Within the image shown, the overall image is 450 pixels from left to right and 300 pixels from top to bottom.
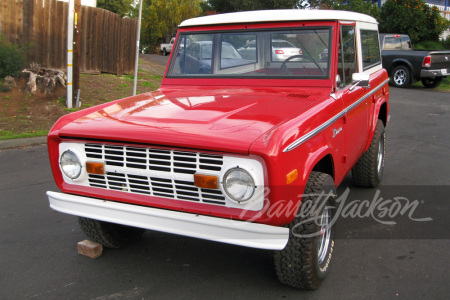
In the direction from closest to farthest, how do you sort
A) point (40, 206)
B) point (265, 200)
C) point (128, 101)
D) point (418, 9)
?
point (265, 200) < point (128, 101) < point (40, 206) < point (418, 9)

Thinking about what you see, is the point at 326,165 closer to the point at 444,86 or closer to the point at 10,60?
the point at 10,60

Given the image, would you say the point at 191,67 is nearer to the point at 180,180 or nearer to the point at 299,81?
the point at 299,81

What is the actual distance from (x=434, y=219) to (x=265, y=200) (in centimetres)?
254

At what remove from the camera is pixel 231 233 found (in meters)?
2.71

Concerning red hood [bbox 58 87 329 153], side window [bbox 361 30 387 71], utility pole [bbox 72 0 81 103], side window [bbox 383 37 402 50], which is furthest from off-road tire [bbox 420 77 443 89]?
red hood [bbox 58 87 329 153]

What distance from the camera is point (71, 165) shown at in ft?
10.5

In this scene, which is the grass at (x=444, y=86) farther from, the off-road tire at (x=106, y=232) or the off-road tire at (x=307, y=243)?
the off-road tire at (x=106, y=232)

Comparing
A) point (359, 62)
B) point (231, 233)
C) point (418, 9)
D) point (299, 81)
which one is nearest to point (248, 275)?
point (231, 233)

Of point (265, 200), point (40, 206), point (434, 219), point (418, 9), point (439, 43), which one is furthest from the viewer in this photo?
point (439, 43)

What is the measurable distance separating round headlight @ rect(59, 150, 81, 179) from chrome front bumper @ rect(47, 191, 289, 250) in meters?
0.15

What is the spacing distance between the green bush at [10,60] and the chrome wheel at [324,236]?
906 centimetres

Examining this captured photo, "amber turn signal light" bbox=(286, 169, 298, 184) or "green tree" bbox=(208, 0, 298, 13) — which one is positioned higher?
"green tree" bbox=(208, 0, 298, 13)

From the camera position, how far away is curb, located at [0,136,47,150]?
7.48 m

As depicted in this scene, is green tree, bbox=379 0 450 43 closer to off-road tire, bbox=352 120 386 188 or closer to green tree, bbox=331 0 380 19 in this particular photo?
green tree, bbox=331 0 380 19
